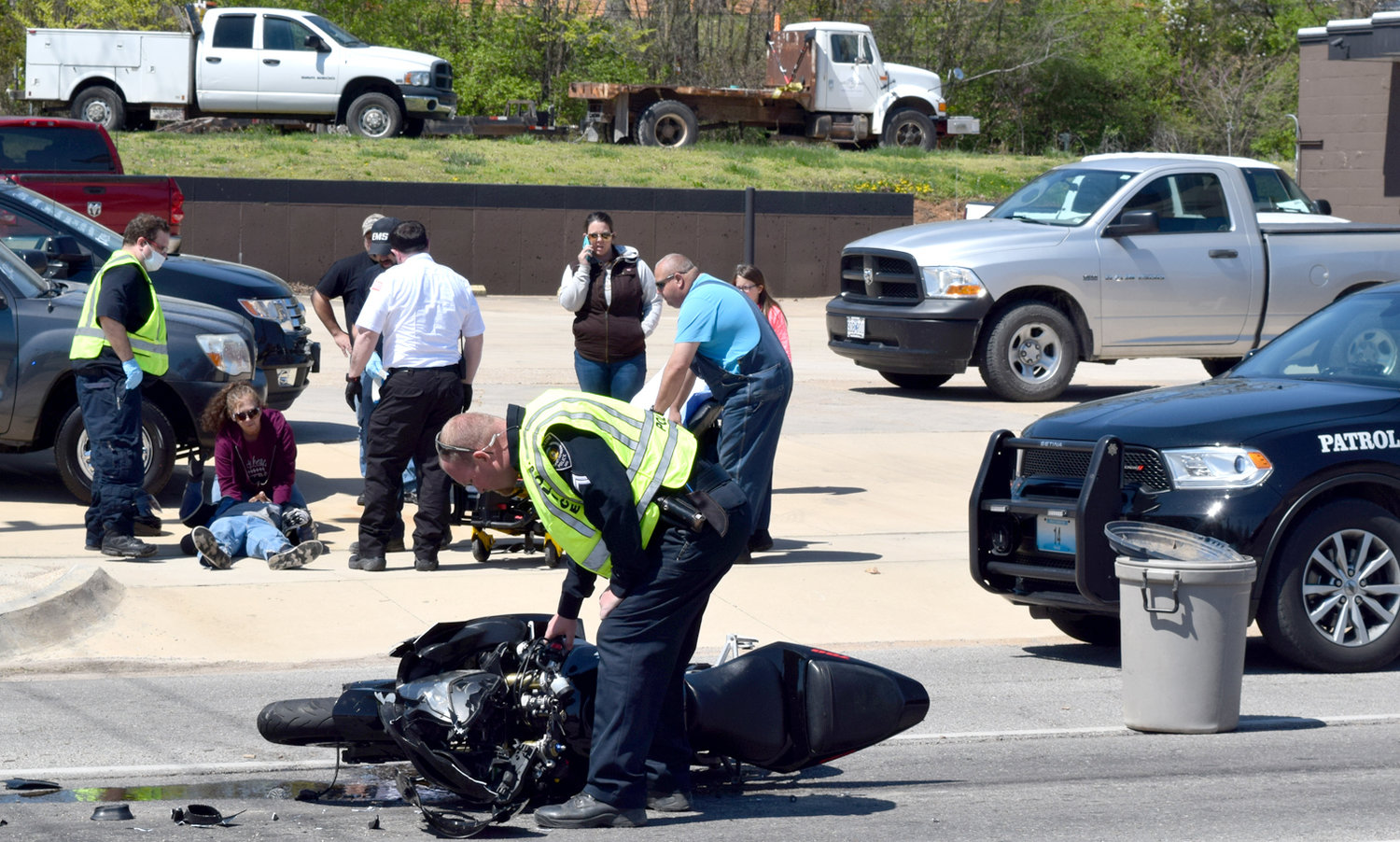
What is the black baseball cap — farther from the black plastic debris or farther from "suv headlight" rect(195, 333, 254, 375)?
the black plastic debris

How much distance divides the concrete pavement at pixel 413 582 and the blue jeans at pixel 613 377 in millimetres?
1275

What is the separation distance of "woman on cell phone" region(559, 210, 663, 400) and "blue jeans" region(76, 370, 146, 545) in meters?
2.71

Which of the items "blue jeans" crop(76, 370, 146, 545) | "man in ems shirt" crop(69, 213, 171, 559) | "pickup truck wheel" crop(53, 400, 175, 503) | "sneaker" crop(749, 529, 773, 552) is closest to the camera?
"man in ems shirt" crop(69, 213, 171, 559)

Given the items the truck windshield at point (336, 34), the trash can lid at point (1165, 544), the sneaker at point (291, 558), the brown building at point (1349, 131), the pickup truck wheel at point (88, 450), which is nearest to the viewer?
the trash can lid at point (1165, 544)

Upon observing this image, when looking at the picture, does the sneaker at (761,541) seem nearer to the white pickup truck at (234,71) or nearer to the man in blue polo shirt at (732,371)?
the man in blue polo shirt at (732,371)

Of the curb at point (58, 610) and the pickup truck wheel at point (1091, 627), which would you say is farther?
the pickup truck wheel at point (1091, 627)

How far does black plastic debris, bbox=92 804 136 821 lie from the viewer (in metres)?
5.09

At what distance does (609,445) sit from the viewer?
188 inches

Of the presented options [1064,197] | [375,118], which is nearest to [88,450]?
[1064,197]

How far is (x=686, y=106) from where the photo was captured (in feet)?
110

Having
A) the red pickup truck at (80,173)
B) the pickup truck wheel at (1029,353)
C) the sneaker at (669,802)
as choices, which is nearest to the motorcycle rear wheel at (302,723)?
the sneaker at (669,802)

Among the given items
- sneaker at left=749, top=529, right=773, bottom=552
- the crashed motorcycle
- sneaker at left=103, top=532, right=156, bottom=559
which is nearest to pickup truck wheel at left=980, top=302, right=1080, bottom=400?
sneaker at left=749, top=529, right=773, bottom=552

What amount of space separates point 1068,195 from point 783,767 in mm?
12186

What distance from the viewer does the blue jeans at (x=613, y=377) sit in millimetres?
10500
